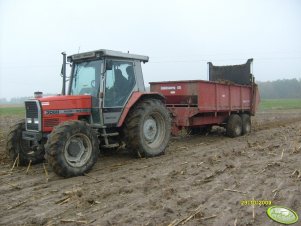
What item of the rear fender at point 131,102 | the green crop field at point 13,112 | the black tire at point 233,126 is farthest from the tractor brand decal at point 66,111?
the green crop field at point 13,112

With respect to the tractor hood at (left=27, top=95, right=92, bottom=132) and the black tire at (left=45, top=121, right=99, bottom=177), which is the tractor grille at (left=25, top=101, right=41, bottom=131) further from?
the black tire at (left=45, top=121, right=99, bottom=177)

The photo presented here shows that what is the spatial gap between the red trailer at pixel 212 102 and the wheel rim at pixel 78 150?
373cm

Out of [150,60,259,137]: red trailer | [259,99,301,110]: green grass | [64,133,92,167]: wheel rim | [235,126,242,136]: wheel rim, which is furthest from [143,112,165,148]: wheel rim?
[259,99,301,110]: green grass

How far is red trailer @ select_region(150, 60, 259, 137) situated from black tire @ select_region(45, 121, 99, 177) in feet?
12.2

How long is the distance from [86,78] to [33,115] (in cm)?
148

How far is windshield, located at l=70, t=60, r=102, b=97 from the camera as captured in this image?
8.07 metres

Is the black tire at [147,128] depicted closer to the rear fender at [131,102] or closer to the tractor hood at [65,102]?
the rear fender at [131,102]

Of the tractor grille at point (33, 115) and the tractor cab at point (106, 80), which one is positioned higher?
the tractor cab at point (106, 80)

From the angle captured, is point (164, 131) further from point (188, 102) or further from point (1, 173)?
point (1, 173)

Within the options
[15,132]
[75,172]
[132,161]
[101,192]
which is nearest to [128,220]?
[101,192]

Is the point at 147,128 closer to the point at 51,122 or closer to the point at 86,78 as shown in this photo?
the point at 86,78

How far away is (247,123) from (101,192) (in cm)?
927

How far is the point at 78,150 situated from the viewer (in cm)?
703

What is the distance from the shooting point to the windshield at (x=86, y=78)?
8070 millimetres
